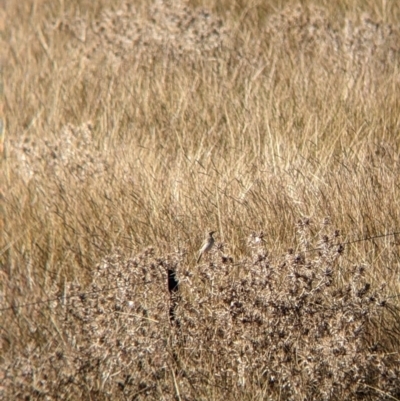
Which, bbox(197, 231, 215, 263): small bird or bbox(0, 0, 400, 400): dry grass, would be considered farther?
bbox(197, 231, 215, 263): small bird

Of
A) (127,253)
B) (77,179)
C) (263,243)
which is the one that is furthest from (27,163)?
(263,243)

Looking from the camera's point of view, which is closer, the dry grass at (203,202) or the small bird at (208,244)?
the dry grass at (203,202)

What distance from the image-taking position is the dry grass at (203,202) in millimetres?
3000

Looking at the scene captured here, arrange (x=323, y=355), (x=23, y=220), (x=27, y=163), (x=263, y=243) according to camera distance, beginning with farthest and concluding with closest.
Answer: (x=27, y=163) → (x=23, y=220) → (x=263, y=243) → (x=323, y=355)

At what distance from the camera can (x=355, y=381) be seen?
294 centimetres

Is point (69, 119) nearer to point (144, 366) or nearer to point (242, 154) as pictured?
point (242, 154)

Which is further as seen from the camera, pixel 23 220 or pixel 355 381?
pixel 23 220

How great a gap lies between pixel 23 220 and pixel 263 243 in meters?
1.22

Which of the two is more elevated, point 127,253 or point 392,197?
point 392,197

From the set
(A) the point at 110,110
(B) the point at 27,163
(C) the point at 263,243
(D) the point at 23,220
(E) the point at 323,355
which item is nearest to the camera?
(E) the point at 323,355

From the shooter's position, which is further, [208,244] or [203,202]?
[203,202]

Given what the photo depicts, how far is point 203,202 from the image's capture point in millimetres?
3701

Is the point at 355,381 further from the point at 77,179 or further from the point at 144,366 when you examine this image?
the point at 77,179

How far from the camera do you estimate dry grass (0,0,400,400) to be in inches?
118
